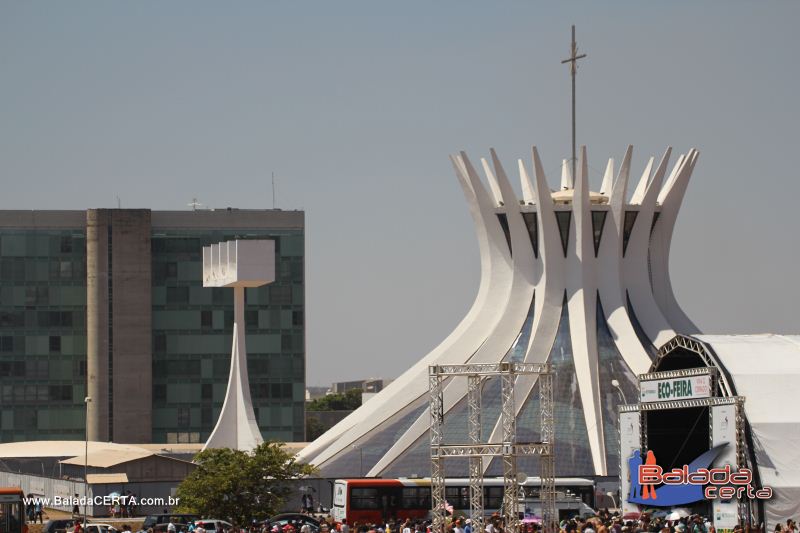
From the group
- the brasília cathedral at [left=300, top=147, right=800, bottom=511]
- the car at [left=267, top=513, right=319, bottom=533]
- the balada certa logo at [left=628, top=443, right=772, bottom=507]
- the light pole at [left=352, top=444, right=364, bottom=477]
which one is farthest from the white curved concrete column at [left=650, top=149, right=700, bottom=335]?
the car at [left=267, top=513, right=319, bottom=533]

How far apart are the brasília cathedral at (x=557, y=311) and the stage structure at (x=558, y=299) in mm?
48

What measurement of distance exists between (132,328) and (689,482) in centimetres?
6634

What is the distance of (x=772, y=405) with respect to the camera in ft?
189

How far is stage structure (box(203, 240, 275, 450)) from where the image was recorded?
85375mm

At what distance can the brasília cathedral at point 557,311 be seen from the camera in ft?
260

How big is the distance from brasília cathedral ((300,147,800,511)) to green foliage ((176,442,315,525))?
10373 millimetres

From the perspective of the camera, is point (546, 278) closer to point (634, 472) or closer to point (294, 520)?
point (634, 472)

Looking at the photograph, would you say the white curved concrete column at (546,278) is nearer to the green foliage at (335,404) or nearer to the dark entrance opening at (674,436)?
the dark entrance opening at (674,436)

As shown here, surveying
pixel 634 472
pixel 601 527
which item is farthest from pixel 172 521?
pixel 601 527

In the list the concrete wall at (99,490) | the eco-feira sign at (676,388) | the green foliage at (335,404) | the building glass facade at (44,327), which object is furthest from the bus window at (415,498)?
the green foliage at (335,404)

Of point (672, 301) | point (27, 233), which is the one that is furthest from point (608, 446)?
point (27, 233)

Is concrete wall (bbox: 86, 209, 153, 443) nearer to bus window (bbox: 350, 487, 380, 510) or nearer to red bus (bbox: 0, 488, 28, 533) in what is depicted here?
bus window (bbox: 350, 487, 380, 510)

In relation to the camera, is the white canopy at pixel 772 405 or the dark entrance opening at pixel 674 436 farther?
the dark entrance opening at pixel 674 436

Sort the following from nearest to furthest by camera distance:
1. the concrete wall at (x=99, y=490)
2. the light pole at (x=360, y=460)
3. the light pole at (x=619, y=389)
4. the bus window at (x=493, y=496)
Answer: the bus window at (x=493, y=496)
the concrete wall at (x=99, y=490)
the light pole at (x=619, y=389)
the light pole at (x=360, y=460)
